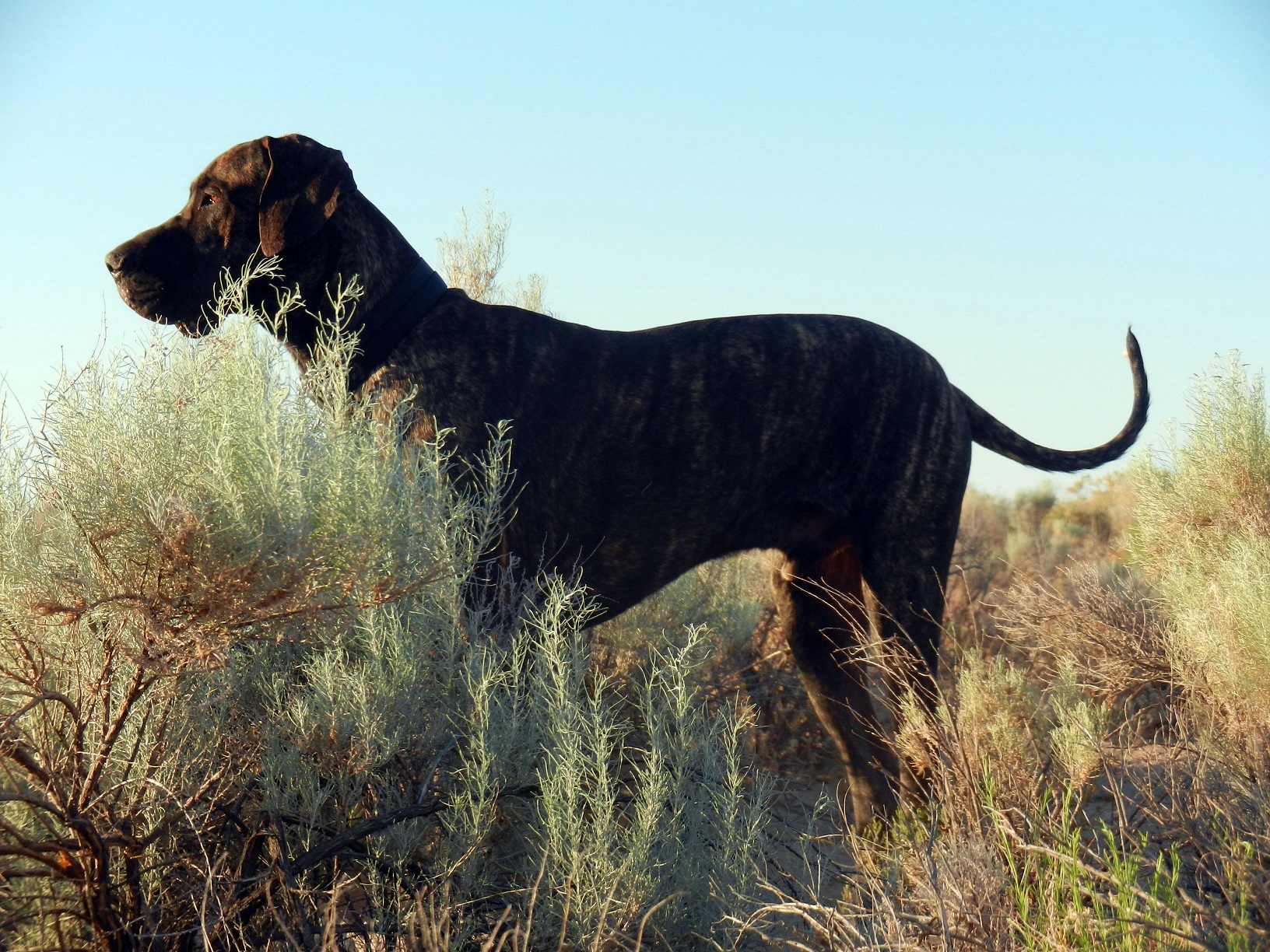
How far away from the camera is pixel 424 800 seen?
3.21m

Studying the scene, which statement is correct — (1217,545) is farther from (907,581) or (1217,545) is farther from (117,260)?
(117,260)

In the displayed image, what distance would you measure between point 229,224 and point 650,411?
1.84 m

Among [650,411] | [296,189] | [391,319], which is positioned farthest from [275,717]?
[296,189]

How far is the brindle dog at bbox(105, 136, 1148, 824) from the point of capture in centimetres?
441

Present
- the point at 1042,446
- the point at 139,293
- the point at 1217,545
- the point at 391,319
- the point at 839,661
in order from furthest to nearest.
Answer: the point at 1217,545 < the point at 1042,446 < the point at 839,661 < the point at 391,319 < the point at 139,293

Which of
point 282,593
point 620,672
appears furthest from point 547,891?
point 620,672

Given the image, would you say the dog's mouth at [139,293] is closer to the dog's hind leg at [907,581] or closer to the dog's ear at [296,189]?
the dog's ear at [296,189]

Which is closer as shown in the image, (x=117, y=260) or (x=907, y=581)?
(x=117, y=260)

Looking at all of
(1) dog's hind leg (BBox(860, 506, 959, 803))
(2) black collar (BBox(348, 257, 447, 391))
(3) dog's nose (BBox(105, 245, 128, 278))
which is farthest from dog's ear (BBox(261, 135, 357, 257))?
(1) dog's hind leg (BBox(860, 506, 959, 803))

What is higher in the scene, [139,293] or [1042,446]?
[139,293]

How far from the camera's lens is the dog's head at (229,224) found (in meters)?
4.34

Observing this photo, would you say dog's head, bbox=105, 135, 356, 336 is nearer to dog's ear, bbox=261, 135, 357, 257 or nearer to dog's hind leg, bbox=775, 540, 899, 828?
dog's ear, bbox=261, 135, 357, 257

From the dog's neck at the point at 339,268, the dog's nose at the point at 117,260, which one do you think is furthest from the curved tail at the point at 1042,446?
the dog's nose at the point at 117,260

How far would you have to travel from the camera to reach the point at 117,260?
14.2 feet
